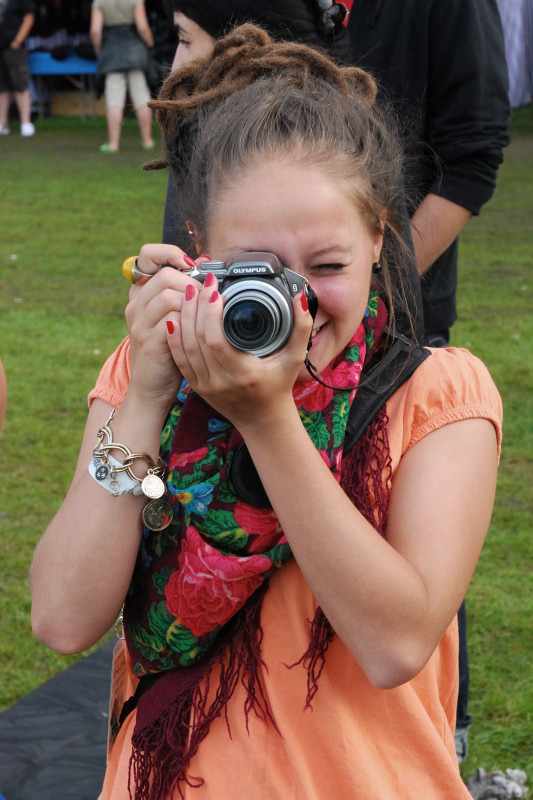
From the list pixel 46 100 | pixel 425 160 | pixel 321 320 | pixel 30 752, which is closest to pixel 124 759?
pixel 321 320

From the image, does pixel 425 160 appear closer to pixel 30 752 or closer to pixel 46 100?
pixel 30 752

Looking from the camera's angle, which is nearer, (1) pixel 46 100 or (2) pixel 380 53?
(2) pixel 380 53

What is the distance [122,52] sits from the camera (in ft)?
45.6

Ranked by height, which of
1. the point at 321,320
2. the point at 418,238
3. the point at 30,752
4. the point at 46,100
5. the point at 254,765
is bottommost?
the point at 46,100

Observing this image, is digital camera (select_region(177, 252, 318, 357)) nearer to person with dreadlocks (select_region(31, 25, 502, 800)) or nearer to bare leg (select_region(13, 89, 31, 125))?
person with dreadlocks (select_region(31, 25, 502, 800))

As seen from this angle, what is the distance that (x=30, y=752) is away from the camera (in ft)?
10.0

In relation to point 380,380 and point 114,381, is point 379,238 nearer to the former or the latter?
point 380,380

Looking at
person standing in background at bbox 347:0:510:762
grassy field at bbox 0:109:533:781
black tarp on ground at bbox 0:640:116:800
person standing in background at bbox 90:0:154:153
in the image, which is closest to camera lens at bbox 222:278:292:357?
person standing in background at bbox 347:0:510:762

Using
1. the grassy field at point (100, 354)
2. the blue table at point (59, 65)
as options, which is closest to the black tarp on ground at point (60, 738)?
the grassy field at point (100, 354)

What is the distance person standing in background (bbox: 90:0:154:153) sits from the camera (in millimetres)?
13938

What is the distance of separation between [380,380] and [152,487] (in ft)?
1.41

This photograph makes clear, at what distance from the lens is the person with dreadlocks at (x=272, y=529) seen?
5.05ft

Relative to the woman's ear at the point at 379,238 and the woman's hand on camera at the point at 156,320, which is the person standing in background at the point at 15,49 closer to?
the woman's ear at the point at 379,238

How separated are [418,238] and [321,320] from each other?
1.22 metres
